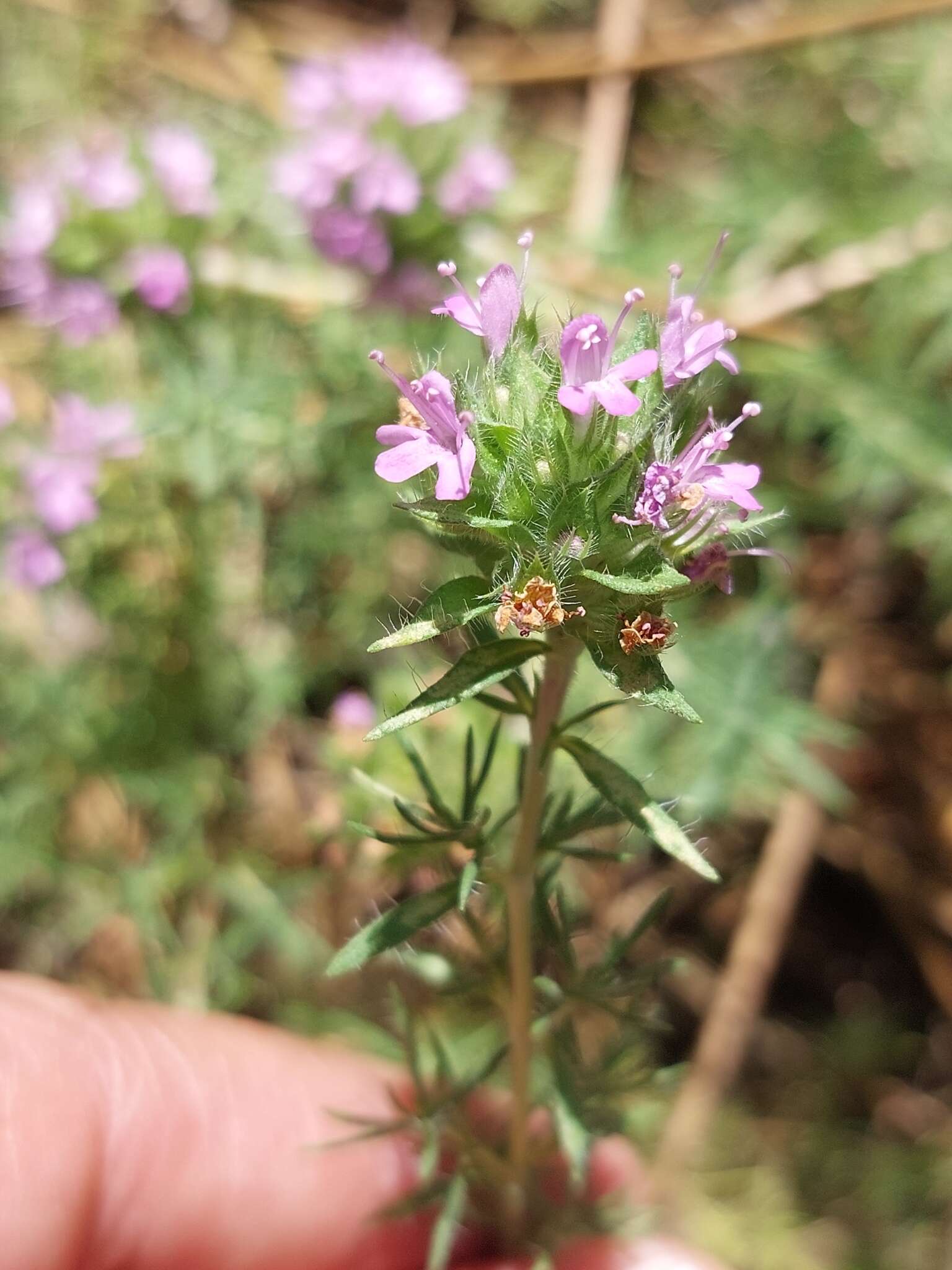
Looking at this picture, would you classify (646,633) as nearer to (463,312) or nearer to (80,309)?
(463,312)

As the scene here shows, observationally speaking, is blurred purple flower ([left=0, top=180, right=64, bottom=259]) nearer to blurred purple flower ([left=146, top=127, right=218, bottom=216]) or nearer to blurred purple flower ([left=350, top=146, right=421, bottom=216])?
blurred purple flower ([left=146, top=127, right=218, bottom=216])

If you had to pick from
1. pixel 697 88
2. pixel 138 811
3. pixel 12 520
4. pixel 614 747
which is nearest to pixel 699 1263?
pixel 614 747

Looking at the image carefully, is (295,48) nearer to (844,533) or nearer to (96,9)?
(96,9)

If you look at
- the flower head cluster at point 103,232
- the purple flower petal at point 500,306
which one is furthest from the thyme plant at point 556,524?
the flower head cluster at point 103,232

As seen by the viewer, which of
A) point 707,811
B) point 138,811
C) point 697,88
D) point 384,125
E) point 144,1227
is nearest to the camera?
point 144,1227

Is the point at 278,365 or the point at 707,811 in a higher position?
the point at 278,365

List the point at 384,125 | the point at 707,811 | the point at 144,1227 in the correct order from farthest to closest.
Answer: the point at 384,125
the point at 707,811
the point at 144,1227

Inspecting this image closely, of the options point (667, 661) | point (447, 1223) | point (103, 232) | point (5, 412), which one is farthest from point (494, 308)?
point (5, 412)
